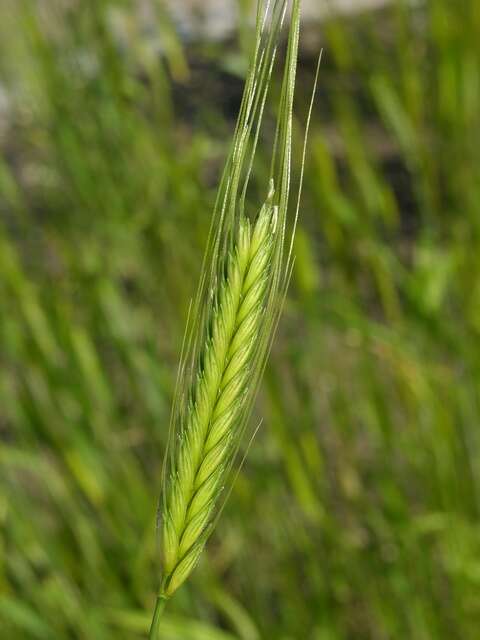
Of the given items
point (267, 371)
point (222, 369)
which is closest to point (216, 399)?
→ point (222, 369)

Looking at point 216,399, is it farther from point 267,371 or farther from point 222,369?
point 267,371

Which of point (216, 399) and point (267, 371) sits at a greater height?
point (216, 399)

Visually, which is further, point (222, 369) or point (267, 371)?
point (267, 371)

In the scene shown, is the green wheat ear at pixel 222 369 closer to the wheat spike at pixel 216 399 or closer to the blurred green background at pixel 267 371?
the wheat spike at pixel 216 399

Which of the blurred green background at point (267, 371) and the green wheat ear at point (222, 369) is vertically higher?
the green wheat ear at point (222, 369)

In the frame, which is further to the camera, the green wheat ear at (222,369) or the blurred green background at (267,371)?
the blurred green background at (267,371)

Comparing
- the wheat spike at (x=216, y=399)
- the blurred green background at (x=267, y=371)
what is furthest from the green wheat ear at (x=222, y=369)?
the blurred green background at (x=267, y=371)

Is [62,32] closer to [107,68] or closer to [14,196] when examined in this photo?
[107,68]

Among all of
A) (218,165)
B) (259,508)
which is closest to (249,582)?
(259,508)

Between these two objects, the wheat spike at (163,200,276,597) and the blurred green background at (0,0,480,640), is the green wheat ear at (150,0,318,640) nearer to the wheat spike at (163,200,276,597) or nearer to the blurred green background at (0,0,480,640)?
the wheat spike at (163,200,276,597)
